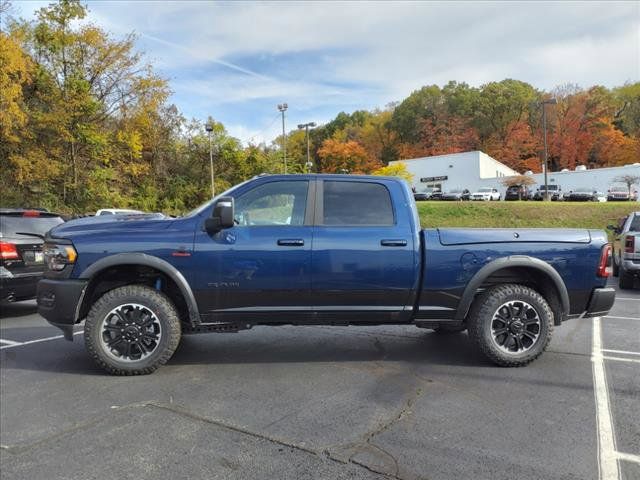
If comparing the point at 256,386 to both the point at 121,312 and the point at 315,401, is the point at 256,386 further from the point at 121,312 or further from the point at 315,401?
the point at 121,312

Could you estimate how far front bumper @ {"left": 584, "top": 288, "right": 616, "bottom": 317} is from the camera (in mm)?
4898

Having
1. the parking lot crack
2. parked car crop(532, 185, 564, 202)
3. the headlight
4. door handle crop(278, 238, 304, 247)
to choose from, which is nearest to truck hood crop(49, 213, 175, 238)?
the headlight

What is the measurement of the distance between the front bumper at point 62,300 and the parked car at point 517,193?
2027 inches

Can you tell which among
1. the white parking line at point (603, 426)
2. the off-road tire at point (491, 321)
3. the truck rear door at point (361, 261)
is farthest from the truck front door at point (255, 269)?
the white parking line at point (603, 426)

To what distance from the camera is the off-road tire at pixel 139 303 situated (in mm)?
4617

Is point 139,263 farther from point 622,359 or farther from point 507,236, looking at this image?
point 622,359

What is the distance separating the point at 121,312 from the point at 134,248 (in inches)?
24.4

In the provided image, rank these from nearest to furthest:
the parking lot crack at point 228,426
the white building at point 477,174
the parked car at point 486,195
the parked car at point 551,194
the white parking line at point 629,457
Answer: the white parking line at point 629,457 → the parking lot crack at point 228,426 → the parked car at point 486,195 → the parked car at point 551,194 → the white building at point 477,174

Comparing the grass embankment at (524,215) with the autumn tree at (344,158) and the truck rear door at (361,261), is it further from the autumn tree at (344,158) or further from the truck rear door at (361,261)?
the autumn tree at (344,158)

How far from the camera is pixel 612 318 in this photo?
24.7ft

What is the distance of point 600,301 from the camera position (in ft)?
16.1

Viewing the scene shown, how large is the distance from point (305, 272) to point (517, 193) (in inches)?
2031

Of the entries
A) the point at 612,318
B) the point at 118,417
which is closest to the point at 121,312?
the point at 118,417

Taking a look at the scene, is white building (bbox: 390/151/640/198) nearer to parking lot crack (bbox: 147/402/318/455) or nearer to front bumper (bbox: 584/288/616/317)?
front bumper (bbox: 584/288/616/317)
